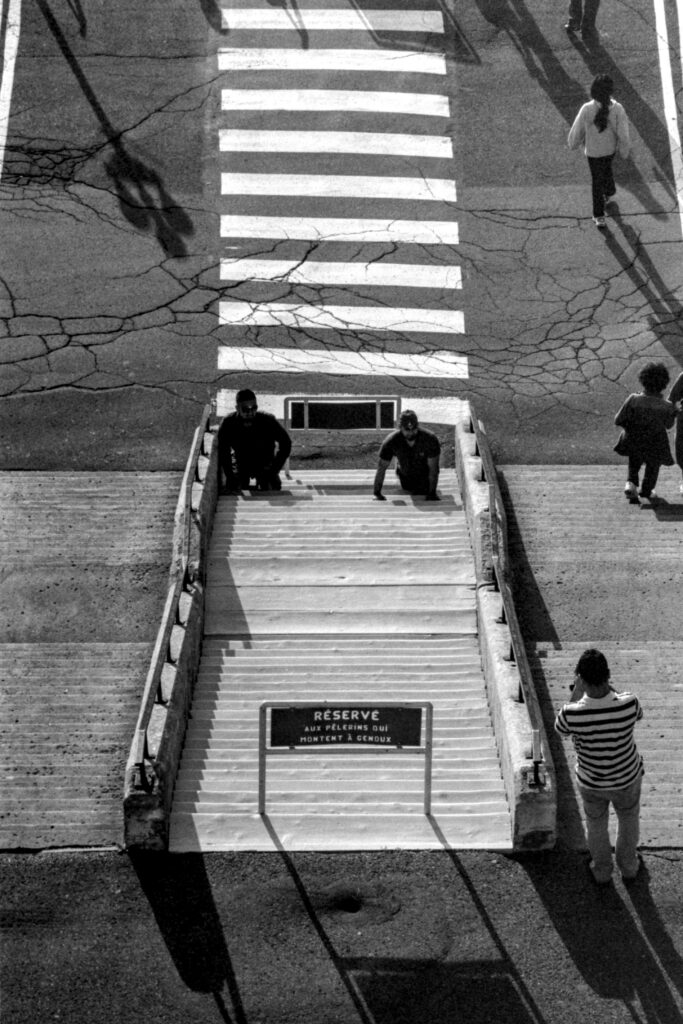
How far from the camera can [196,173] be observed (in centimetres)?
2338

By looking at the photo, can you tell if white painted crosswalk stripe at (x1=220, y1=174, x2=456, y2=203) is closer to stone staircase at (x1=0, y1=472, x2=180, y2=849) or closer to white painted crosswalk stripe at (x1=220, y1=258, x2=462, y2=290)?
white painted crosswalk stripe at (x1=220, y1=258, x2=462, y2=290)

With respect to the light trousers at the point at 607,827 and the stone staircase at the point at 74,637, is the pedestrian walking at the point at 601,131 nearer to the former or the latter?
the stone staircase at the point at 74,637

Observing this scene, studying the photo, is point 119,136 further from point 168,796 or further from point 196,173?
point 168,796

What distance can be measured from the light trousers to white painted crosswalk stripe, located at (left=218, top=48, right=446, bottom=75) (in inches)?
680

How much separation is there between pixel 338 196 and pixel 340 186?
26 centimetres

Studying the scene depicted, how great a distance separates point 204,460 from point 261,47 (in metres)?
11.7

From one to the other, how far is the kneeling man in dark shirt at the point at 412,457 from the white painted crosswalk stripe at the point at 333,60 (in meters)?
11.0

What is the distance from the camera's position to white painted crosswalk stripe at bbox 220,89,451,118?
24.7 metres

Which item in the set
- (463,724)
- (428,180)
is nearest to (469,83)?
(428,180)

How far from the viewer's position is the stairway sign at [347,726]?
34.4 feet

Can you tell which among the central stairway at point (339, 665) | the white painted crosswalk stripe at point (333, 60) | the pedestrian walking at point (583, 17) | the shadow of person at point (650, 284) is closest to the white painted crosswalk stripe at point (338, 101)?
the white painted crosswalk stripe at point (333, 60)

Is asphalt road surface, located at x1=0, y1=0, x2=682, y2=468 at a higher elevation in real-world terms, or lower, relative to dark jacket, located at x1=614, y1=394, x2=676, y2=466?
higher

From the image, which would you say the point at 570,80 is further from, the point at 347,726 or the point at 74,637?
the point at 347,726

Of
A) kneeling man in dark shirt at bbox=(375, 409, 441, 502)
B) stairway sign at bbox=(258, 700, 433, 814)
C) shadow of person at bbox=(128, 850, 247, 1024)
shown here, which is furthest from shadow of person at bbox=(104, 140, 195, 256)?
shadow of person at bbox=(128, 850, 247, 1024)
